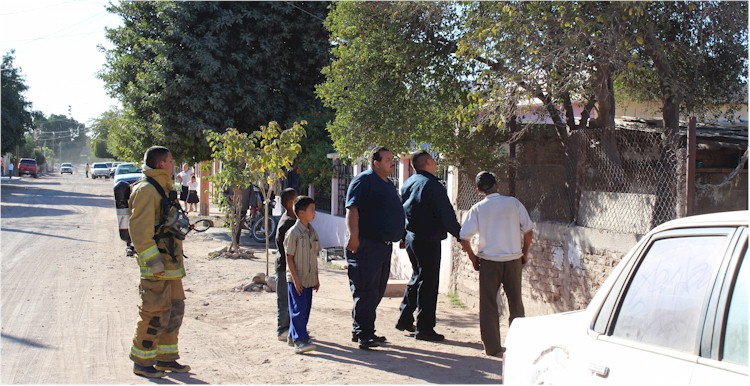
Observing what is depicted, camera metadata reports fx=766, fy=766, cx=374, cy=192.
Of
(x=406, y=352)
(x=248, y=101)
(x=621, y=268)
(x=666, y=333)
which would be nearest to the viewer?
(x=666, y=333)

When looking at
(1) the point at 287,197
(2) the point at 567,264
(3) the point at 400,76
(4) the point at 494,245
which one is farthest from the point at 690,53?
(1) the point at 287,197

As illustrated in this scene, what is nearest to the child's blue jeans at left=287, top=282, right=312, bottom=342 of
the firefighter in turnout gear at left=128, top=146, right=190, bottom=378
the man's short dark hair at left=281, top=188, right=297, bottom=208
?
the man's short dark hair at left=281, top=188, right=297, bottom=208

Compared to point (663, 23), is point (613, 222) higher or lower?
lower

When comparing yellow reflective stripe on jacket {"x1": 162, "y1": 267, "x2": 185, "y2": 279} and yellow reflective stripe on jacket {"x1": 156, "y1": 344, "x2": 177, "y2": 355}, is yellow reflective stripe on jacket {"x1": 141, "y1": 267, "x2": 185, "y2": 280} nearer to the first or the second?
yellow reflective stripe on jacket {"x1": 162, "y1": 267, "x2": 185, "y2": 279}

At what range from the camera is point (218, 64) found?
19.3 m

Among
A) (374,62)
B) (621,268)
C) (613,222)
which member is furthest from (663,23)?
(621,268)

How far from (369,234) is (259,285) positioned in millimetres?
4713

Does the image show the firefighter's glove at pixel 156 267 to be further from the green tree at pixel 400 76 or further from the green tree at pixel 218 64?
the green tree at pixel 218 64

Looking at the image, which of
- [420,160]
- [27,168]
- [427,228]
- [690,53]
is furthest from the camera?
[27,168]

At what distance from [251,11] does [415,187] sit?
13.3 m

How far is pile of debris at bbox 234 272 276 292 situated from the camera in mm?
A: 11562

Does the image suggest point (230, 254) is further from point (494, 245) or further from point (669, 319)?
point (669, 319)

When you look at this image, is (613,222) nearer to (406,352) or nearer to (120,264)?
(406,352)

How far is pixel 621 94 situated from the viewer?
11719mm
